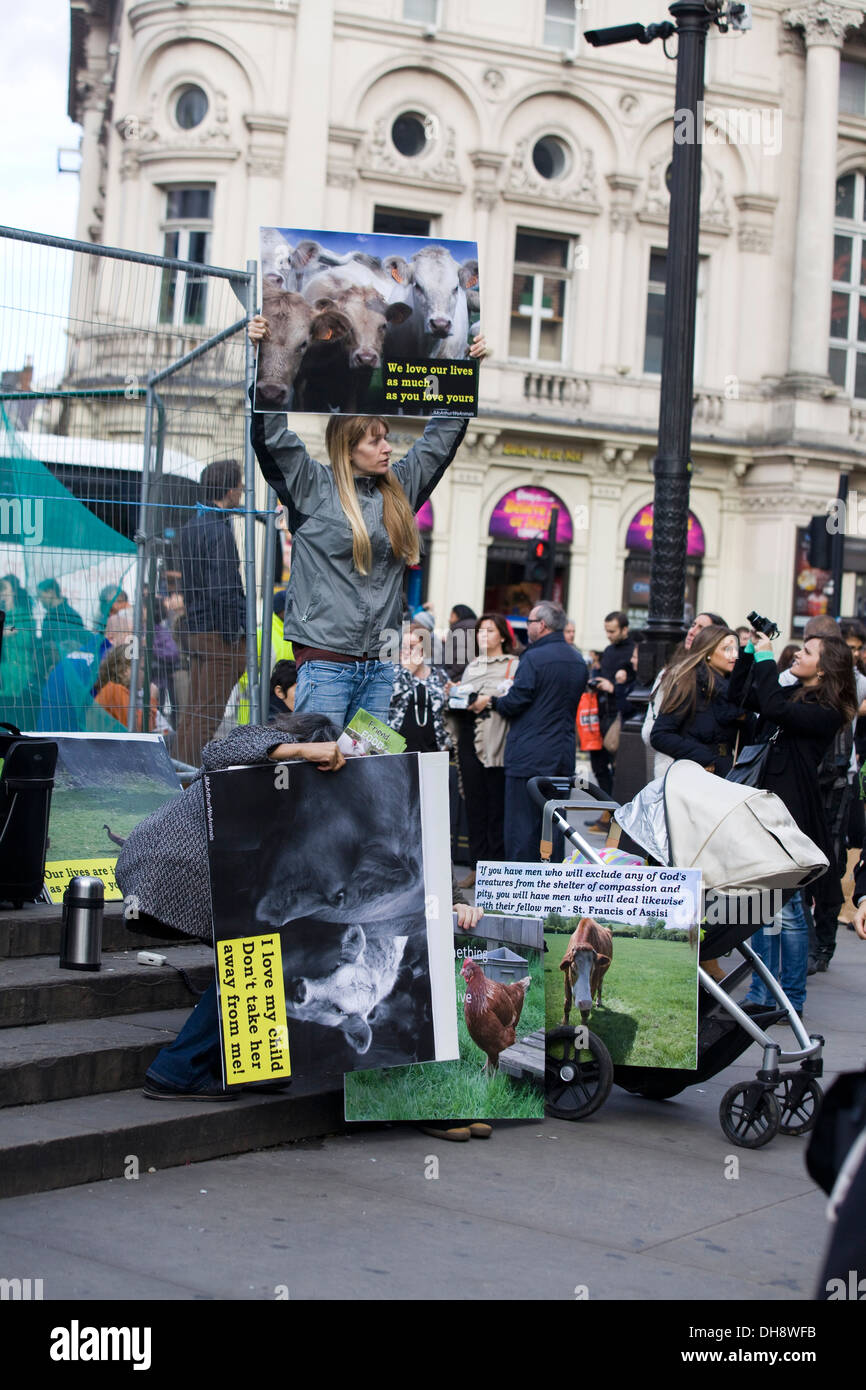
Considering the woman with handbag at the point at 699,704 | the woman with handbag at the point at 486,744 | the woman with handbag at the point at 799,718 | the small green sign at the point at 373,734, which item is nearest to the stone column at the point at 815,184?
the woman with handbag at the point at 486,744

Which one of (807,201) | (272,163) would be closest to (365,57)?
(272,163)

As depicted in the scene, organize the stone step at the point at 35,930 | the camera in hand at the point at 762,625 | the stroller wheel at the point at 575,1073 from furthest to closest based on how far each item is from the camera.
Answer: the camera in hand at the point at 762,625 < the stone step at the point at 35,930 < the stroller wheel at the point at 575,1073

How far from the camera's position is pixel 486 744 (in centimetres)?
1100

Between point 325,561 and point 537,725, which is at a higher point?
point 325,561

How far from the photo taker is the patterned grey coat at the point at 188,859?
5.17 meters

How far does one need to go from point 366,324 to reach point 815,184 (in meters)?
26.3

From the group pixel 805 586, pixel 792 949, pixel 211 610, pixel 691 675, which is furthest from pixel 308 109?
pixel 792 949

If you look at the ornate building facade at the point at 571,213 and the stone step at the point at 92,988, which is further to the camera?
the ornate building facade at the point at 571,213

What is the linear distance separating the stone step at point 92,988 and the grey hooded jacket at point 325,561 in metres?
1.40

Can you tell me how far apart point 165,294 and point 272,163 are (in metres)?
20.2

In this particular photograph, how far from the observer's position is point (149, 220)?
27500 mm

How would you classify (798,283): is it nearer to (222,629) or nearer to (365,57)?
(365,57)

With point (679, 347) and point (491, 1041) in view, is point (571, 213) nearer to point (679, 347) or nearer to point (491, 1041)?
point (679, 347)

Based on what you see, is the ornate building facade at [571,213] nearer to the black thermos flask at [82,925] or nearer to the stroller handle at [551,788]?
the stroller handle at [551,788]
